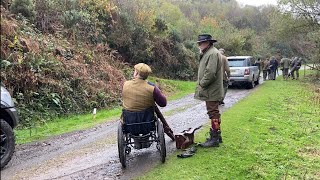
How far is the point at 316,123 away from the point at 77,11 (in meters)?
12.4

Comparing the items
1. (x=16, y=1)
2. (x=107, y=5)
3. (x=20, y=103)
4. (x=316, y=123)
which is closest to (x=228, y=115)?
(x=316, y=123)

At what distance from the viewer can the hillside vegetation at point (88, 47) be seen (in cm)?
1107

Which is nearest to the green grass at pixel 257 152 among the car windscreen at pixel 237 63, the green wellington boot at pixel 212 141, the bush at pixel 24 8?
the green wellington boot at pixel 212 141

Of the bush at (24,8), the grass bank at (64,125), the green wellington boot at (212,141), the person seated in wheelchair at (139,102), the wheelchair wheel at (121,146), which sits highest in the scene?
the bush at (24,8)

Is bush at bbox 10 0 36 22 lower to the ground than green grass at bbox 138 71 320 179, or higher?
higher

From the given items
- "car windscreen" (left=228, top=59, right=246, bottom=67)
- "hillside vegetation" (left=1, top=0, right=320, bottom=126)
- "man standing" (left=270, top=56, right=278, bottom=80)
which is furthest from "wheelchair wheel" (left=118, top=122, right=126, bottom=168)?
"man standing" (left=270, top=56, right=278, bottom=80)

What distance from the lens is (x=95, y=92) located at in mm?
13836

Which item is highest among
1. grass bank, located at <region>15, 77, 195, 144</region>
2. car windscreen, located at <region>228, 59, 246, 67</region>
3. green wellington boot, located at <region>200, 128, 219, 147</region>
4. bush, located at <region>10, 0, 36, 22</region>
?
bush, located at <region>10, 0, 36, 22</region>

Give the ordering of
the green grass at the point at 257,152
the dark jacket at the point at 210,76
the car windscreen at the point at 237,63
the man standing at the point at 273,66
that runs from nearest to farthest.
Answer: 1. the green grass at the point at 257,152
2. the dark jacket at the point at 210,76
3. the car windscreen at the point at 237,63
4. the man standing at the point at 273,66

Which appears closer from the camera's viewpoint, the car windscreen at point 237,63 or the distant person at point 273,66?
the car windscreen at point 237,63

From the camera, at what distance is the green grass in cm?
578

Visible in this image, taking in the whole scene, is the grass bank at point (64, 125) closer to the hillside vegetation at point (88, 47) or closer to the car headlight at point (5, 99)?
the hillside vegetation at point (88, 47)

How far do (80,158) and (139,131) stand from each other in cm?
160

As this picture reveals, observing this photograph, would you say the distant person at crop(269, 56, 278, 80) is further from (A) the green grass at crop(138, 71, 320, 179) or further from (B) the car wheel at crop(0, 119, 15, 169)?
(B) the car wheel at crop(0, 119, 15, 169)
